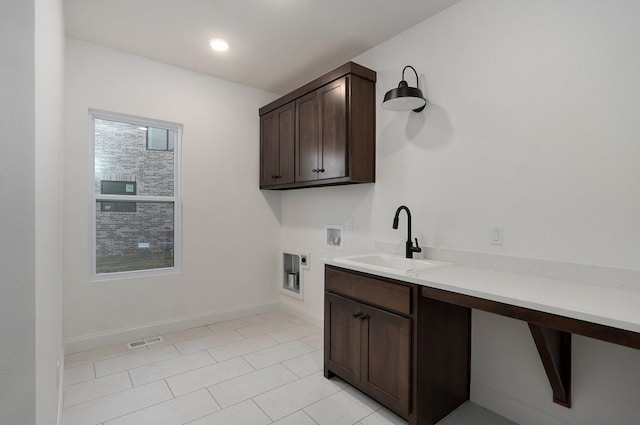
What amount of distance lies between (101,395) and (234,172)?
2376 mm

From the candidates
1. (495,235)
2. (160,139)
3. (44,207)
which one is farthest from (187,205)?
(495,235)

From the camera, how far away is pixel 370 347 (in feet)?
6.90

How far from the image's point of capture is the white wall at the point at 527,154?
161cm

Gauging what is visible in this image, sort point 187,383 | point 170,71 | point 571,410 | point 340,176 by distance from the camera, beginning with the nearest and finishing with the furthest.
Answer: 1. point 571,410
2. point 187,383
3. point 340,176
4. point 170,71

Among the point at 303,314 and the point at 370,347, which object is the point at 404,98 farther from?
the point at 303,314

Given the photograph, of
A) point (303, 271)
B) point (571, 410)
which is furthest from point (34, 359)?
point (303, 271)

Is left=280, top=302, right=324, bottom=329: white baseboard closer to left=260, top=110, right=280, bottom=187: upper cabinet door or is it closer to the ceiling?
left=260, top=110, right=280, bottom=187: upper cabinet door

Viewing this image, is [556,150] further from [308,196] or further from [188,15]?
[188,15]

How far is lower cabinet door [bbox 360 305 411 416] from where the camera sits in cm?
188

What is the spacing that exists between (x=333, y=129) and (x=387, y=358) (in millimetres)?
1833

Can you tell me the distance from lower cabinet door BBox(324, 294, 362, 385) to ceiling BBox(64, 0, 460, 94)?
2.13m

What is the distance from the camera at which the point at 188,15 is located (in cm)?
244

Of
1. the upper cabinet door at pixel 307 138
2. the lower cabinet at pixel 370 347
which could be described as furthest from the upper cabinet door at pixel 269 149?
the lower cabinet at pixel 370 347

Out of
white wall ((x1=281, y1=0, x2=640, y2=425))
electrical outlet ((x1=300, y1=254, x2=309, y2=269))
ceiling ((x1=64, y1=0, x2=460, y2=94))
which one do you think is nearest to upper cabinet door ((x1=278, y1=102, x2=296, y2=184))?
ceiling ((x1=64, y1=0, x2=460, y2=94))
